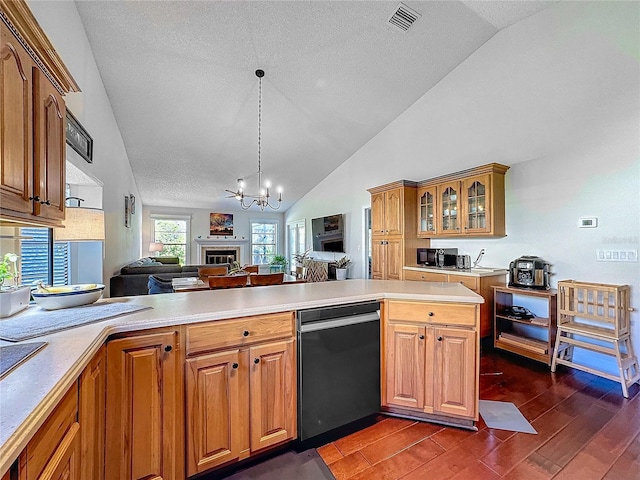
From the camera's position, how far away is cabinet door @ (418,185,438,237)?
432 cm

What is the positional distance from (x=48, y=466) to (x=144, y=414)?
24.2 inches

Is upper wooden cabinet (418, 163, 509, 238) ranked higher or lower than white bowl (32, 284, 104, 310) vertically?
higher

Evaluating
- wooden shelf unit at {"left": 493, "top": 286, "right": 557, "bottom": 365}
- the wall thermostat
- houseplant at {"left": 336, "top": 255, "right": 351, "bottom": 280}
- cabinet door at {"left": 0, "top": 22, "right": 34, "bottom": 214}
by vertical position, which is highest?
cabinet door at {"left": 0, "top": 22, "right": 34, "bottom": 214}

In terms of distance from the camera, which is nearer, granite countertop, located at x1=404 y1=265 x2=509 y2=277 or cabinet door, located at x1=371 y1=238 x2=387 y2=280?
granite countertop, located at x1=404 y1=265 x2=509 y2=277

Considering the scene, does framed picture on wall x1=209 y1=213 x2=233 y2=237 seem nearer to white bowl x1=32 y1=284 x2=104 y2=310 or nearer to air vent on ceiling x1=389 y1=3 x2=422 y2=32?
air vent on ceiling x1=389 y1=3 x2=422 y2=32

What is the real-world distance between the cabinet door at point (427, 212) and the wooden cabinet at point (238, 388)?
3.30 m

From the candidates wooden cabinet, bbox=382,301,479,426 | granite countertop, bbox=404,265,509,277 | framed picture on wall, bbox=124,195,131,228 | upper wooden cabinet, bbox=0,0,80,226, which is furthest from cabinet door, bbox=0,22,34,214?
framed picture on wall, bbox=124,195,131,228

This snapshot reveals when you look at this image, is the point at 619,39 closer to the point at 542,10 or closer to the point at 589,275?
the point at 542,10

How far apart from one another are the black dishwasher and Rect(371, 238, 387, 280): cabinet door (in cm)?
304

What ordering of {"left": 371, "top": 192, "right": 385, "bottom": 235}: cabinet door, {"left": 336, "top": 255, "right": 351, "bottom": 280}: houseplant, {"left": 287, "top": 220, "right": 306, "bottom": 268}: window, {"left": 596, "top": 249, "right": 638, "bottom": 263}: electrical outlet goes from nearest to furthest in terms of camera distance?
{"left": 596, "top": 249, "right": 638, "bottom": 263}: electrical outlet < {"left": 371, "top": 192, "right": 385, "bottom": 235}: cabinet door < {"left": 336, "top": 255, "right": 351, "bottom": 280}: houseplant < {"left": 287, "top": 220, "right": 306, "bottom": 268}: window

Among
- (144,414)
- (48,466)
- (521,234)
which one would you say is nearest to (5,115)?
(48,466)

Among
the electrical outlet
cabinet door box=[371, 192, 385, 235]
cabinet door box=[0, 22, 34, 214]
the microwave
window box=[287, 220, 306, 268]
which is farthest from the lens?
window box=[287, 220, 306, 268]

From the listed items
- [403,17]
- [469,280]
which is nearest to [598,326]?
[469,280]

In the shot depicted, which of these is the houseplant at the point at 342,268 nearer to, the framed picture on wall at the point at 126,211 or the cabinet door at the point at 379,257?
the cabinet door at the point at 379,257
